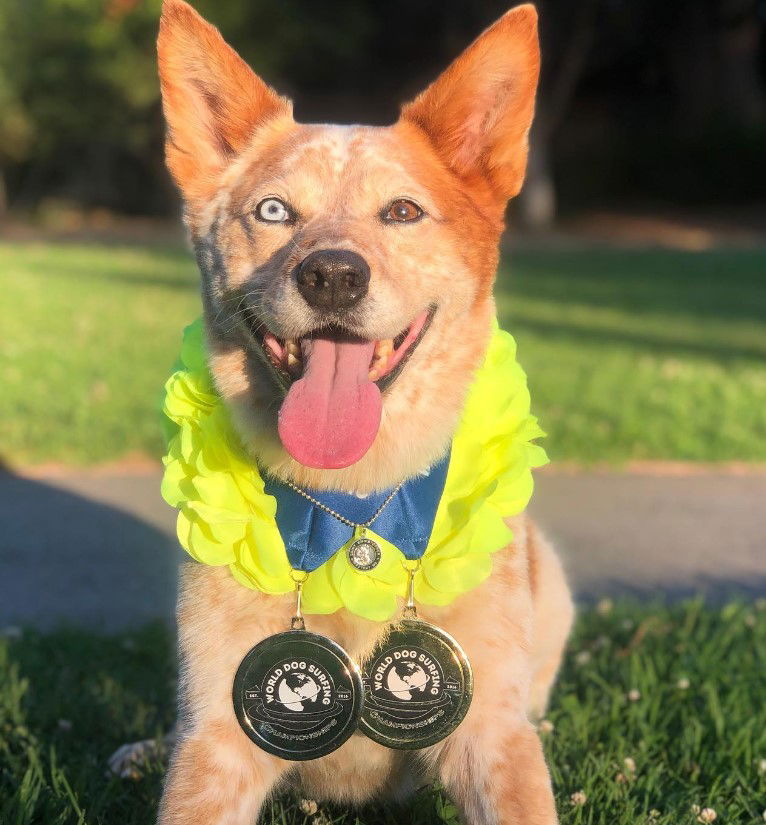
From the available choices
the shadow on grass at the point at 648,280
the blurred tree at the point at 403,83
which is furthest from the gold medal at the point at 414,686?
the blurred tree at the point at 403,83

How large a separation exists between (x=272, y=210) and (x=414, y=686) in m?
1.45

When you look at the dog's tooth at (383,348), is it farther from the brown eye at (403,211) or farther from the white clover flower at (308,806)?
the white clover flower at (308,806)

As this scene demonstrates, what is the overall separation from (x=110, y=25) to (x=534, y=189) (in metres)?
13.8

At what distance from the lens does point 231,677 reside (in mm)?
2938

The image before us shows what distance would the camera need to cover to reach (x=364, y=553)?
3.08 metres

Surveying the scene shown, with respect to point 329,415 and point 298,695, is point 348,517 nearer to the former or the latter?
point 329,415

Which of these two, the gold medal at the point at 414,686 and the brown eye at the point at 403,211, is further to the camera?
the brown eye at the point at 403,211

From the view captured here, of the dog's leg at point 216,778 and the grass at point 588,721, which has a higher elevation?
the dog's leg at point 216,778

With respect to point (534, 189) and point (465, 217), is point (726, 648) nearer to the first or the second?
point (465, 217)

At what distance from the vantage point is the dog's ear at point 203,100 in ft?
10.5

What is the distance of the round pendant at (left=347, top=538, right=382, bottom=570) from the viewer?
3049 mm

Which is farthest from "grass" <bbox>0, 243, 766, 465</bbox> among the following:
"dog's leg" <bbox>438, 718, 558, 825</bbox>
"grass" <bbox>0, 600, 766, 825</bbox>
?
"dog's leg" <bbox>438, 718, 558, 825</bbox>

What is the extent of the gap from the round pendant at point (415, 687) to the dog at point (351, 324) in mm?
67

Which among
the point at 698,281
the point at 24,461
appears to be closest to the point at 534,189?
the point at 698,281
